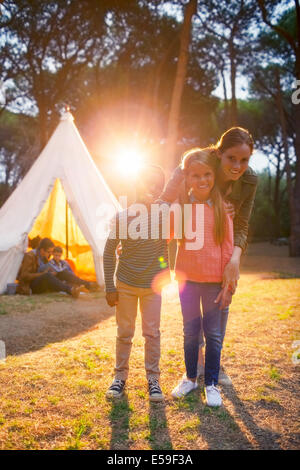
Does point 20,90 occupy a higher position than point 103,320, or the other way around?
point 20,90

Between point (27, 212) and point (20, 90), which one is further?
point (20, 90)

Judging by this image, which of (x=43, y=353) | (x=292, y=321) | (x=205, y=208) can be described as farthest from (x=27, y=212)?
(x=205, y=208)

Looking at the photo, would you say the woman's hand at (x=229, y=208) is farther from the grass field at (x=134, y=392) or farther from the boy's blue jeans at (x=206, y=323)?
the grass field at (x=134, y=392)

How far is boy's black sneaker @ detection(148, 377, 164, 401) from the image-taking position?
2.32 metres

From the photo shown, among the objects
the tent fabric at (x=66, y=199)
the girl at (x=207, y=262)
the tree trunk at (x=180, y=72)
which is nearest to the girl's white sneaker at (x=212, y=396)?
the girl at (x=207, y=262)

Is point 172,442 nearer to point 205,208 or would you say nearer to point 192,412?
point 192,412

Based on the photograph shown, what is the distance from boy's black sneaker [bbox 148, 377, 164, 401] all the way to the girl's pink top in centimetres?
63

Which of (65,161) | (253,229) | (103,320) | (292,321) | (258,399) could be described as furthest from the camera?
(253,229)

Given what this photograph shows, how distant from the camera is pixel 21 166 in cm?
1956

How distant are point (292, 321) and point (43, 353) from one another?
8.08ft

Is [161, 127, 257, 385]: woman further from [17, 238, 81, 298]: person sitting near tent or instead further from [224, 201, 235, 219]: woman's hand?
[17, 238, 81, 298]: person sitting near tent

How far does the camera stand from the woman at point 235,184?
2201mm

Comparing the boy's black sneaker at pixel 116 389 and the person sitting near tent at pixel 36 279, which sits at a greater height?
the person sitting near tent at pixel 36 279

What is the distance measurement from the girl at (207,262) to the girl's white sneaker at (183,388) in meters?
0.17
